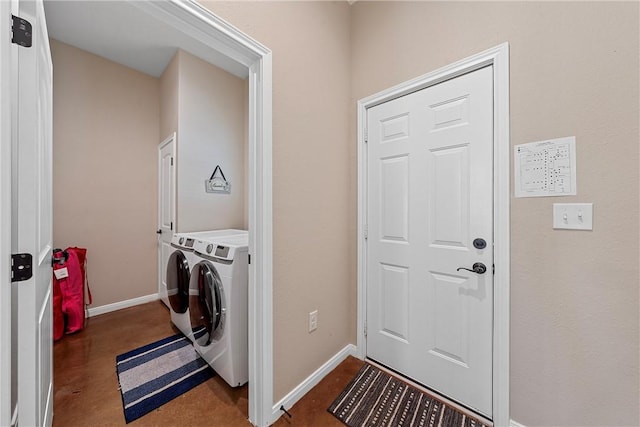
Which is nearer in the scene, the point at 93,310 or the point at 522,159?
the point at 522,159

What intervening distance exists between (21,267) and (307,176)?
127cm

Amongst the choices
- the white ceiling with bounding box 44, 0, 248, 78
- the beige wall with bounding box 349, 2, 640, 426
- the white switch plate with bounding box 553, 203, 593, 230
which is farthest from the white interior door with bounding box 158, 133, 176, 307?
the white switch plate with bounding box 553, 203, 593, 230

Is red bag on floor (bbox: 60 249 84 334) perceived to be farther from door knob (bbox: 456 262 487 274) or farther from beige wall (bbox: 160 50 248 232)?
door knob (bbox: 456 262 487 274)

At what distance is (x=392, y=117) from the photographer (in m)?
1.72

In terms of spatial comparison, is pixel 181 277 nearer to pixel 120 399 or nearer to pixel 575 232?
pixel 120 399

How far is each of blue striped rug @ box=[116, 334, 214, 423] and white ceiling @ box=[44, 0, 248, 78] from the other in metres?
2.79

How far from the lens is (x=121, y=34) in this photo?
2467 millimetres

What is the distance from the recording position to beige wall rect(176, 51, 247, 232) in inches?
106

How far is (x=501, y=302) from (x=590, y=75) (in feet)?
3.66

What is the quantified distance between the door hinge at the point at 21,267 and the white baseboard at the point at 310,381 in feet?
4.20

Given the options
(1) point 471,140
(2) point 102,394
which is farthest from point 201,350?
(1) point 471,140

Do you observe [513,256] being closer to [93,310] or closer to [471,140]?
[471,140]

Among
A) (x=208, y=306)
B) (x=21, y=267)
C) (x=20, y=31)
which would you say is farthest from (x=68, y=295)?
(x=20, y=31)

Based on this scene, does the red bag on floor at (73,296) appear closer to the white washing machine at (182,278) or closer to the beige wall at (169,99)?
Result: the white washing machine at (182,278)
